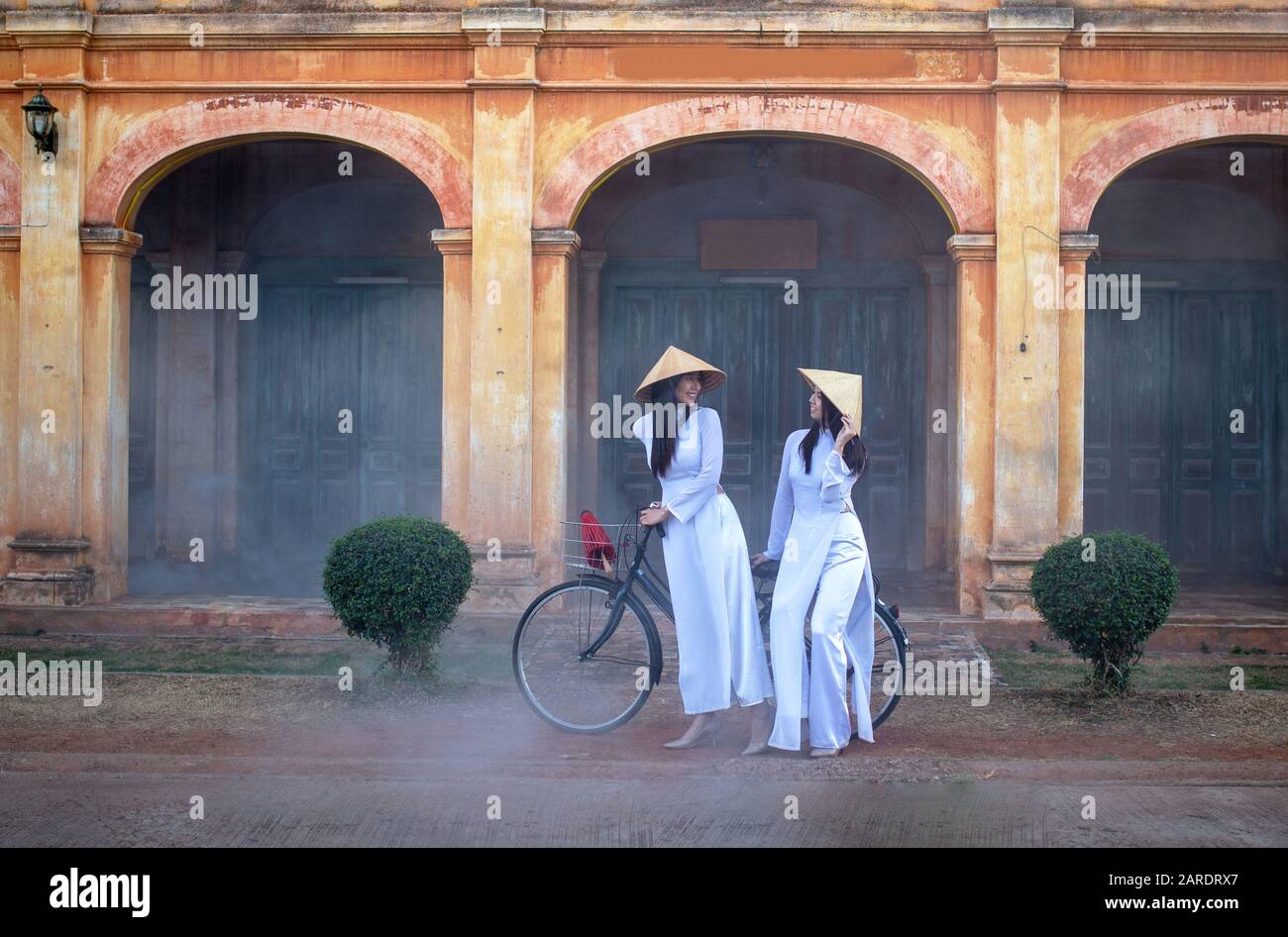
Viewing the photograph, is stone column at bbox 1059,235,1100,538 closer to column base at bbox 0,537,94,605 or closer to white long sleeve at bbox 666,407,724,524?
white long sleeve at bbox 666,407,724,524

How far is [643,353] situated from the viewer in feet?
42.3

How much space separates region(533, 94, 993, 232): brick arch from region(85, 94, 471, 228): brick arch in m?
0.78

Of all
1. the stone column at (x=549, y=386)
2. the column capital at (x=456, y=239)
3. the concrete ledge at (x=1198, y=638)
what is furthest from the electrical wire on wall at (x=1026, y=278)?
the column capital at (x=456, y=239)

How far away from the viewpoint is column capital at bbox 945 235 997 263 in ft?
33.6

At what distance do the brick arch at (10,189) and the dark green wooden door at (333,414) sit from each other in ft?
9.57

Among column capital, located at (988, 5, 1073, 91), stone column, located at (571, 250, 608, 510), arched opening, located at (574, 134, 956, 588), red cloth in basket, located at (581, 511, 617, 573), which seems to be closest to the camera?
red cloth in basket, located at (581, 511, 617, 573)

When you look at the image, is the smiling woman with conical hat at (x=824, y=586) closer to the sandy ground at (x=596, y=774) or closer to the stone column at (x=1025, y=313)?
the sandy ground at (x=596, y=774)

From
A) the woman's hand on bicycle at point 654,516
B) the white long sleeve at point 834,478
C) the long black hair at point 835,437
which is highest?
the long black hair at point 835,437

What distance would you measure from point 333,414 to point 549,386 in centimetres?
368

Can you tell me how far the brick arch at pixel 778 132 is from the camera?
1029cm

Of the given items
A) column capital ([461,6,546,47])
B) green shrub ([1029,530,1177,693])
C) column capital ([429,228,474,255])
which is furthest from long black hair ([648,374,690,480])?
column capital ([461,6,546,47])

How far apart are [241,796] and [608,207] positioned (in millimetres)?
7949

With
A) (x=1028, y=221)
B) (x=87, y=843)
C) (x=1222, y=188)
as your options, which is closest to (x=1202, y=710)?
(x=1028, y=221)

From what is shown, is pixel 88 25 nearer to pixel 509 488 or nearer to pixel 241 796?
pixel 509 488
